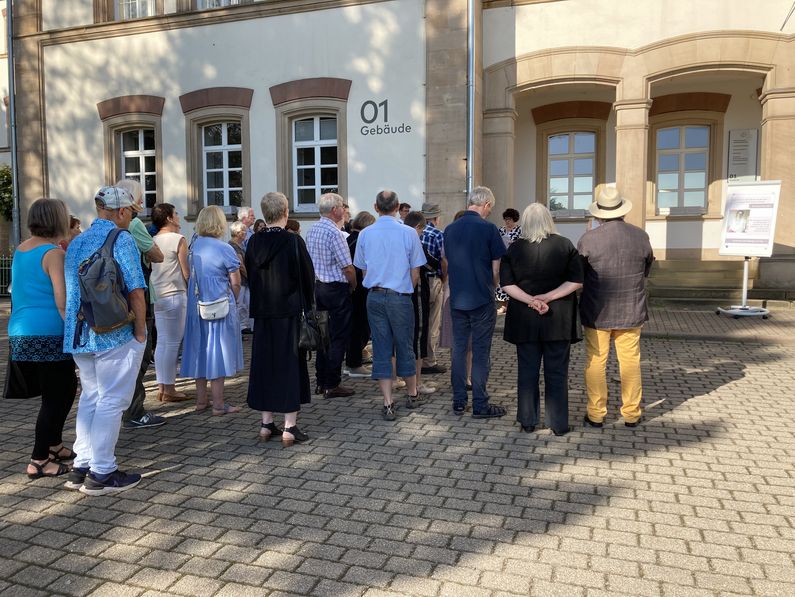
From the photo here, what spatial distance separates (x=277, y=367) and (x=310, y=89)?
9718mm

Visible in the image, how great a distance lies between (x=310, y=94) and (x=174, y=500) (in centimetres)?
1082

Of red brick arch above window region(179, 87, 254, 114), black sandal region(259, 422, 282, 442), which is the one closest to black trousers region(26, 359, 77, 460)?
black sandal region(259, 422, 282, 442)

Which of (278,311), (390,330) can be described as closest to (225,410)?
(278,311)

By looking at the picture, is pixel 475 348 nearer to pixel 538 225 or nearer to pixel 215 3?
pixel 538 225

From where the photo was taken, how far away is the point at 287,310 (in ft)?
16.1

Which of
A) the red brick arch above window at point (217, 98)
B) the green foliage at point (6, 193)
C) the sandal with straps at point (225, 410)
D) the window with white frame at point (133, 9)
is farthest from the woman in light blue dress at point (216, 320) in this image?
the green foliage at point (6, 193)

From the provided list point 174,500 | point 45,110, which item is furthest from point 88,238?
point 45,110

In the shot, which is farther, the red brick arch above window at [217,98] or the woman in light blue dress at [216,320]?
the red brick arch above window at [217,98]

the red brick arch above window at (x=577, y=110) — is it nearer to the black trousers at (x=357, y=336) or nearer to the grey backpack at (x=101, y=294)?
the black trousers at (x=357, y=336)

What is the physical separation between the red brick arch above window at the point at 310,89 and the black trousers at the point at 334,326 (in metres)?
7.80

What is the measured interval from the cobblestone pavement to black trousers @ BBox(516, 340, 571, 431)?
0.17m

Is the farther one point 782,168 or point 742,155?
point 742,155

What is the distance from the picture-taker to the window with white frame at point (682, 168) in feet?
47.4

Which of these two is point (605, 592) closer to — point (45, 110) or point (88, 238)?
point (88, 238)
